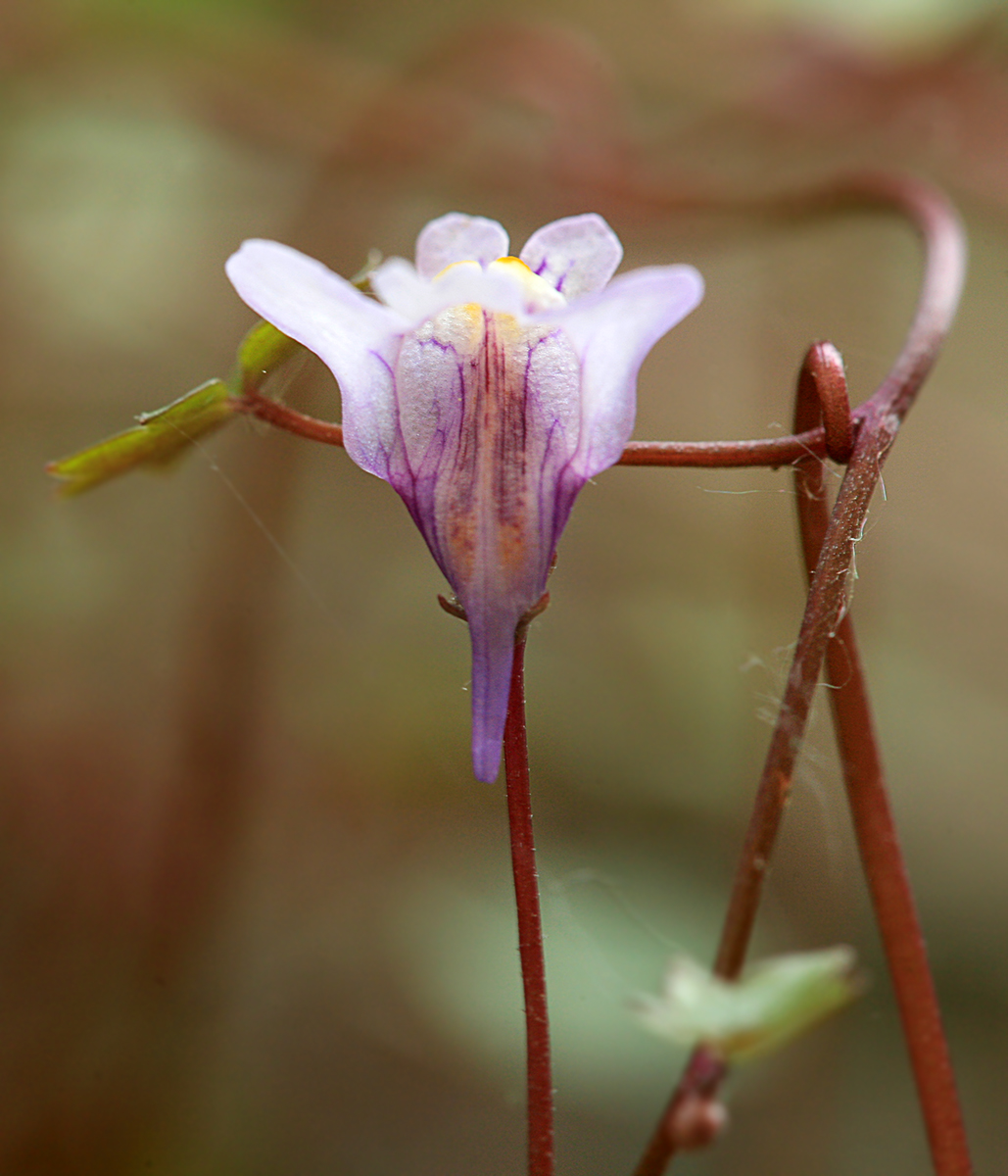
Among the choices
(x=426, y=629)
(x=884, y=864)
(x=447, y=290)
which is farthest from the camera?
(x=426, y=629)

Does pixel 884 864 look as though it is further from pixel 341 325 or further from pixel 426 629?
pixel 426 629

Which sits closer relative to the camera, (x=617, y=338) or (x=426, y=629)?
(x=617, y=338)

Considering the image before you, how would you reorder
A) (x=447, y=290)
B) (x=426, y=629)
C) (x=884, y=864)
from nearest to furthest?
(x=447, y=290) < (x=884, y=864) < (x=426, y=629)

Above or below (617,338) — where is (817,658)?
below

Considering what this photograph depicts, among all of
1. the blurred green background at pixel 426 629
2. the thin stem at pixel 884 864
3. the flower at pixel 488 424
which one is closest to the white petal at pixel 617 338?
the flower at pixel 488 424

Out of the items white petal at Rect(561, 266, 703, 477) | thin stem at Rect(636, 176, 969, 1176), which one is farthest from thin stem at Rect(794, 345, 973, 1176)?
white petal at Rect(561, 266, 703, 477)

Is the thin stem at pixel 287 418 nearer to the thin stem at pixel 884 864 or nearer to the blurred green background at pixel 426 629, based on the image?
the blurred green background at pixel 426 629

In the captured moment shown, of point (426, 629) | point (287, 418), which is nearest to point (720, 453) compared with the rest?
point (287, 418)
